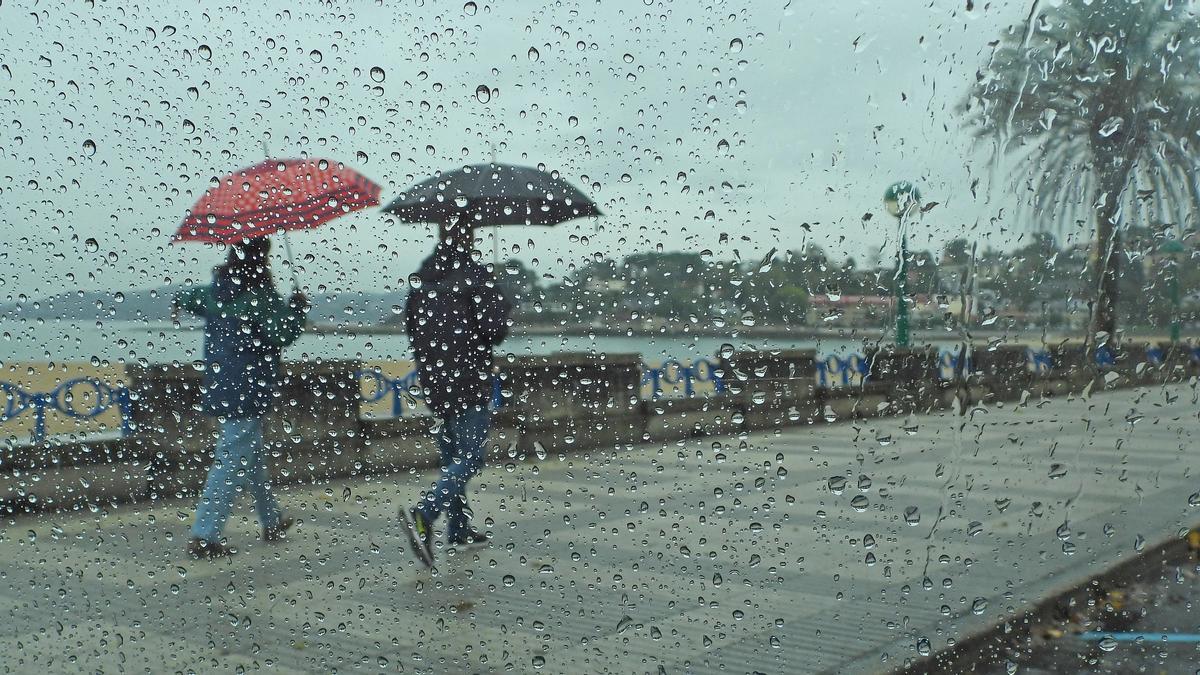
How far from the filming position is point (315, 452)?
5.36ft

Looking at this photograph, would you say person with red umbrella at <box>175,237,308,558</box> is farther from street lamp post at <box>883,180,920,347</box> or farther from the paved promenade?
street lamp post at <box>883,180,920,347</box>

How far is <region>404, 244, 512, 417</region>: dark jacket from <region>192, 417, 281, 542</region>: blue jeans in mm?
254

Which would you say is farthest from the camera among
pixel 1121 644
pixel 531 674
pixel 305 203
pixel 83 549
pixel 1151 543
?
pixel 1121 644

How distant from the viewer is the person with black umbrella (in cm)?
157

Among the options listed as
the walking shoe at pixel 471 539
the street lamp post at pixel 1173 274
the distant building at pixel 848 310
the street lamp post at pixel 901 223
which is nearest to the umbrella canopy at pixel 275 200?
the walking shoe at pixel 471 539

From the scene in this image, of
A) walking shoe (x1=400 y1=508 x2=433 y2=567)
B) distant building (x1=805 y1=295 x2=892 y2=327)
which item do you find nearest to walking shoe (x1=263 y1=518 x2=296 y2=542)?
walking shoe (x1=400 y1=508 x2=433 y2=567)

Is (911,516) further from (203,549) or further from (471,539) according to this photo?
(203,549)

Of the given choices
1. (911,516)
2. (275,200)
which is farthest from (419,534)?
(911,516)

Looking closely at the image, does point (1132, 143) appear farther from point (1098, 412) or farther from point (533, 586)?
point (533, 586)

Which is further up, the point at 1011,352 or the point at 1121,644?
the point at 1011,352

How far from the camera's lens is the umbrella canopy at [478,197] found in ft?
5.16

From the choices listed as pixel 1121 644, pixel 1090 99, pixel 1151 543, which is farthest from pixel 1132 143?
pixel 1121 644

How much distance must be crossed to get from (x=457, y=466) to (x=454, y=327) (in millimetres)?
209

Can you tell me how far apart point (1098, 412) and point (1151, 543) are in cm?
39
